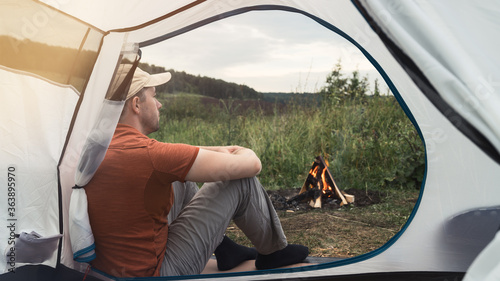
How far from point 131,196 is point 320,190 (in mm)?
1913

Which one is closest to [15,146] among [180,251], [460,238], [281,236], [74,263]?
[74,263]

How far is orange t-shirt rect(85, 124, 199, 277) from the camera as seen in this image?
4.90 feet

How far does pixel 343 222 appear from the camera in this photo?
2.95 metres

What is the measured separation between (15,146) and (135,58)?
452mm

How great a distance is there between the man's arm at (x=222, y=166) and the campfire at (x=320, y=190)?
154 cm

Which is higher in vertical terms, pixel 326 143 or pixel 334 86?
pixel 334 86

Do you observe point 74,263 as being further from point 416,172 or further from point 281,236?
point 416,172

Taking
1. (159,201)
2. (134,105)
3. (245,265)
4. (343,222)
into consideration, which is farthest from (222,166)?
(343,222)

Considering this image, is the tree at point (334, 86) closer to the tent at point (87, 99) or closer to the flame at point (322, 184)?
the flame at point (322, 184)

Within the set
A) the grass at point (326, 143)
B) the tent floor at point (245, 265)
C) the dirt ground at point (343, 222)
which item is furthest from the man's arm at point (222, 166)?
the grass at point (326, 143)

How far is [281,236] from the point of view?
1922mm

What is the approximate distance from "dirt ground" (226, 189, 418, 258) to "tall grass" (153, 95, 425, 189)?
Result: 172 millimetres

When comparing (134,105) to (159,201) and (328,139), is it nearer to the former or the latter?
(159,201)

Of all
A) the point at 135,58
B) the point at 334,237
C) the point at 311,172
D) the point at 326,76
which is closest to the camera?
the point at 135,58
